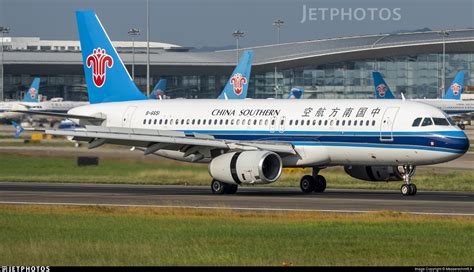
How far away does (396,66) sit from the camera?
177 metres

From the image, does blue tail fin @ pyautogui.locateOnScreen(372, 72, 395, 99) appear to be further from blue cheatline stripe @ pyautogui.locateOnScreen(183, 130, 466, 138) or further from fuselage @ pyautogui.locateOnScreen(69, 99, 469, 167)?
blue cheatline stripe @ pyautogui.locateOnScreen(183, 130, 466, 138)

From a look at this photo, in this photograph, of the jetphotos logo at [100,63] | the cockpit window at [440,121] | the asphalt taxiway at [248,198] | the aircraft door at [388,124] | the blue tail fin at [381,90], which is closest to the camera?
the asphalt taxiway at [248,198]

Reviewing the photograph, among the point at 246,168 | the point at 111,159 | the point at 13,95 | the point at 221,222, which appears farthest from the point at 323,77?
Answer: the point at 221,222

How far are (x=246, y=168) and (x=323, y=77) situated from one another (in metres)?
139

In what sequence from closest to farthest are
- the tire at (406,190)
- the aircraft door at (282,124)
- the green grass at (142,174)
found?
the tire at (406,190), the aircraft door at (282,124), the green grass at (142,174)

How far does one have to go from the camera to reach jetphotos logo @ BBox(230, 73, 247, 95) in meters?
75.1

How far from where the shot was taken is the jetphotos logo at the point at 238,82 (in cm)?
7506

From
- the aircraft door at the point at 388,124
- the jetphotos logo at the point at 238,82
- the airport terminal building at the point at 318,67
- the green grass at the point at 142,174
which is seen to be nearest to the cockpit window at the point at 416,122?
the aircraft door at the point at 388,124

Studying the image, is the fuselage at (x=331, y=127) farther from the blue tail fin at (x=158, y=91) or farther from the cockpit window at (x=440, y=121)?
the blue tail fin at (x=158, y=91)

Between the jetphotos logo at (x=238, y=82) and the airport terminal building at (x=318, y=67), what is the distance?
9503 cm

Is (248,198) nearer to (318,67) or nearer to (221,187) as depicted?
(221,187)

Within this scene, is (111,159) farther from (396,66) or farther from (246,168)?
(396,66)

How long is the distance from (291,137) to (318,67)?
448ft

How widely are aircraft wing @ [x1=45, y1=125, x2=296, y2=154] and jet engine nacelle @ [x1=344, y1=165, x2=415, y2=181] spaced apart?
9.99 feet
